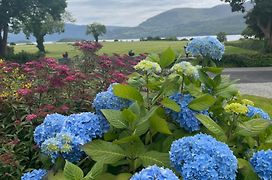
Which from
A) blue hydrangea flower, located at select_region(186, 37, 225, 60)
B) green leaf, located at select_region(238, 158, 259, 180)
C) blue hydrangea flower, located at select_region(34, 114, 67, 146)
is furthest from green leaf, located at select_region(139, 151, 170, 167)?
blue hydrangea flower, located at select_region(186, 37, 225, 60)

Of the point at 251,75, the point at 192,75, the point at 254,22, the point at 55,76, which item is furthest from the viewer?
the point at 254,22

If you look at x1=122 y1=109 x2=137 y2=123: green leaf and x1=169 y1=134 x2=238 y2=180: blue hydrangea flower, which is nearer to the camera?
x1=169 y1=134 x2=238 y2=180: blue hydrangea flower

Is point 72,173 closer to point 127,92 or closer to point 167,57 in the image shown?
point 127,92

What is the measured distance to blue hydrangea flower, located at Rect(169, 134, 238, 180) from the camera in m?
1.53

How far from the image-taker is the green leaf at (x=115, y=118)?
1.87 m

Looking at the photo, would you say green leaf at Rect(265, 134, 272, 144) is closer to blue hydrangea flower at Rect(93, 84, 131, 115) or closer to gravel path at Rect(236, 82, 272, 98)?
blue hydrangea flower at Rect(93, 84, 131, 115)

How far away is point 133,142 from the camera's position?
1860mm

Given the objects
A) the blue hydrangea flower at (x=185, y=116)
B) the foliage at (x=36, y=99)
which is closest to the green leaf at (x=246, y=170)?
the blue hydrangea flower at (x=185, y=116)

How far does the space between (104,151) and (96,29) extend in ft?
245

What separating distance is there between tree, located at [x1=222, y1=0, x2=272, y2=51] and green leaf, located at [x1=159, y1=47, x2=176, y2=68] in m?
29.1

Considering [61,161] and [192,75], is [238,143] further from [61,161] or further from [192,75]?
[61,161]

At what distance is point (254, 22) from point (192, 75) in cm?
3201

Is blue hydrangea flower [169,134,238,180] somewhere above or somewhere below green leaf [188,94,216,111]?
below

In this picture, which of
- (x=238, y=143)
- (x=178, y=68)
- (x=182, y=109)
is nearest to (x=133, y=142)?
(x=182, y=109)
